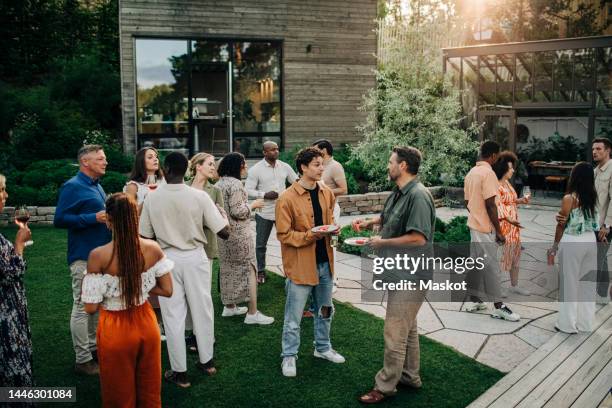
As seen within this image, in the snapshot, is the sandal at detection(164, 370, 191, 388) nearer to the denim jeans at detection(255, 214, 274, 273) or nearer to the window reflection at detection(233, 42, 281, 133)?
the denim jeans at detection(255, 214, 274, 273)

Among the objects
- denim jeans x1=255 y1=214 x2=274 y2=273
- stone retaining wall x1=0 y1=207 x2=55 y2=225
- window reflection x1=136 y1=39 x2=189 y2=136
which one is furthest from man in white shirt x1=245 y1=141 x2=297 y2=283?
window reflection x1=136 y1=39 x2=189 y2=136

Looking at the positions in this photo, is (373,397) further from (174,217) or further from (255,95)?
(255,95)

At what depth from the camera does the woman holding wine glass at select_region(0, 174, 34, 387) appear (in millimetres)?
3637

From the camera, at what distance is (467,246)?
28.5 feet

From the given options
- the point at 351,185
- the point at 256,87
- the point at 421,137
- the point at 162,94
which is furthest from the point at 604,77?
the point at 162,94

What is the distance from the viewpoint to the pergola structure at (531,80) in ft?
47.8

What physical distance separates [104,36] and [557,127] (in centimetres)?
1885

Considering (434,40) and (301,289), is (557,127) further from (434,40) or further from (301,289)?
(301,289)

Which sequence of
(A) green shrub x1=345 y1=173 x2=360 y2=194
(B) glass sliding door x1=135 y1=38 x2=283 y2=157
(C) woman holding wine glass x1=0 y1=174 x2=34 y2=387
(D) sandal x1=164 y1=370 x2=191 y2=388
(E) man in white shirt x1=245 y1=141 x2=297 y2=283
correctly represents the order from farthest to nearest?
(B) glass sliding door x1=135 y1=38 x2=283 y2=157 < (A) green shrub x1=345 y1=173 x2=360 y2=194 < (E) man in white shirt x1=245 y1=141 x2=297 y2=283 < (D) sandal x1=164 y1=370 x2=191 y2=388 < (C) woman holding wine glass x1=0 y1=174 x2=34 y2=387

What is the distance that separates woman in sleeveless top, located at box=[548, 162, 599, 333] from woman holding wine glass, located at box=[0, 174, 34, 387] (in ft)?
16.2

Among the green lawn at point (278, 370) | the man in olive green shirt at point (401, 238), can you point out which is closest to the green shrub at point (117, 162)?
the green lawn at point (278, 370)

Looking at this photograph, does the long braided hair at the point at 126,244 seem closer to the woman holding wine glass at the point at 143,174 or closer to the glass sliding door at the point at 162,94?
the woman holding wine glass at the point at 143,174

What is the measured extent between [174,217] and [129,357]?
1362 mm

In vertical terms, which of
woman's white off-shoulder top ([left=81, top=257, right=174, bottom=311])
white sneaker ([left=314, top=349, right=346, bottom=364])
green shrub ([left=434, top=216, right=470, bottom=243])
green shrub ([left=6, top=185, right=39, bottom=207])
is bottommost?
white sneaker ([left=314, top=349, right=346, bottom=364])
